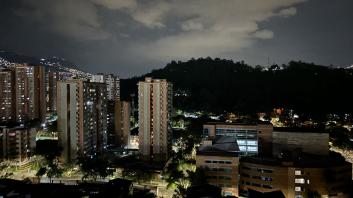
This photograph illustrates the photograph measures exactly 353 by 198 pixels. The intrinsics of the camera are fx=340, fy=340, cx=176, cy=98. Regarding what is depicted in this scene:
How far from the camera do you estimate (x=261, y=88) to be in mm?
30750

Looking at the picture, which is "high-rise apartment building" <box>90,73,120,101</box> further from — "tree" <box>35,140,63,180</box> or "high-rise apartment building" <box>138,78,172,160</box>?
Answer: "high-rise apartment building" <box>138,78,172,160</box>

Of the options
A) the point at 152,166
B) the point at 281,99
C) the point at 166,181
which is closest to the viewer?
the point at 166,181

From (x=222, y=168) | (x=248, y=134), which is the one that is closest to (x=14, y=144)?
(x=222, y=168)

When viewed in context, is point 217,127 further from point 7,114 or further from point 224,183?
point 7,114

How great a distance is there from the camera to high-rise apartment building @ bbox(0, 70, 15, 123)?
20.7 m

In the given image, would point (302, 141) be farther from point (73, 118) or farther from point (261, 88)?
point (261, 88)

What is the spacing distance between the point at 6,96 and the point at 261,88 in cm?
2065

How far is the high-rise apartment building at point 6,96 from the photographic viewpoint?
20.7 m

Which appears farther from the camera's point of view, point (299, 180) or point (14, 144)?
point (14, 144)

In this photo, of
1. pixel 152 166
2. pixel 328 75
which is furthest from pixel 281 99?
pixel 152 166

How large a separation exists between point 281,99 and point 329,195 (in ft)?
60.7

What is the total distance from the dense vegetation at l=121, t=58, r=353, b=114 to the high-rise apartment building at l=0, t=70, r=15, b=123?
41.5 ft

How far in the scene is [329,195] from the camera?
987 centimetres

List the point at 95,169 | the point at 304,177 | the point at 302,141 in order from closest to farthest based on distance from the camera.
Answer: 1. the point at 304,177
2. the point at 95,169
3. the point at 302,141
